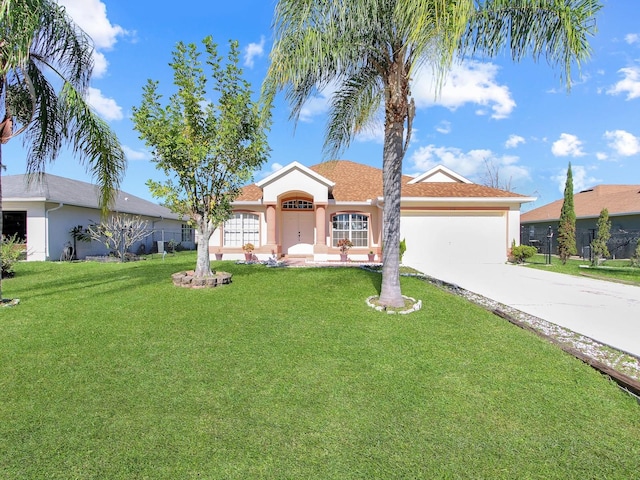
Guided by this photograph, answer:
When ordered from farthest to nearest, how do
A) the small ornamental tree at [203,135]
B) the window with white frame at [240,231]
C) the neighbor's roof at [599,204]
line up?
the neighbor's roof at [599,204] < the window with white frame at [240,231] < the small ornamental tree at [203,135]

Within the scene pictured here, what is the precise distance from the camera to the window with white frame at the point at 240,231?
17.5 meters

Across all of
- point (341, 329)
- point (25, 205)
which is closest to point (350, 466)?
point (341, 329)

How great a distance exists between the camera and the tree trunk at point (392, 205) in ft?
22.1

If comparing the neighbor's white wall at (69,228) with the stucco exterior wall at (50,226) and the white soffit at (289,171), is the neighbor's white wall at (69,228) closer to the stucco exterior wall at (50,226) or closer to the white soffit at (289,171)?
the stucco exterior wall at (50,226)

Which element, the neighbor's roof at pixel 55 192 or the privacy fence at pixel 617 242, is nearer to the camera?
the neighbor's roof at pixel 55 192

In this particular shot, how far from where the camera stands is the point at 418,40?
203 inches

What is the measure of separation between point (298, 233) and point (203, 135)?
388 inches

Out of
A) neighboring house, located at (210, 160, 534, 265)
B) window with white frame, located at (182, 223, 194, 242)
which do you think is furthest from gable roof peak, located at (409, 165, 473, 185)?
window with white frame, located at (182, 223, 194, 242)

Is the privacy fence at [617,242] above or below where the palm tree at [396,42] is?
below

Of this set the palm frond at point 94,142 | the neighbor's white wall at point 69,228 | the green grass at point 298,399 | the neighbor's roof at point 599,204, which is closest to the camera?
the green grass at point 298,399

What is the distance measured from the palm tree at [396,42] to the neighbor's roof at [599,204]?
2042cm

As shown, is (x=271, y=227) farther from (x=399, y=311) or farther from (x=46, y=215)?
(x=399, y=311)

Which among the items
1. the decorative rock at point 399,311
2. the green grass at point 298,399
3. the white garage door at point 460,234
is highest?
the white garage door at point 460,234

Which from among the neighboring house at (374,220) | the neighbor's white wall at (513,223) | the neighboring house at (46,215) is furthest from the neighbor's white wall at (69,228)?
the neighbor's white wall at (513,223)
